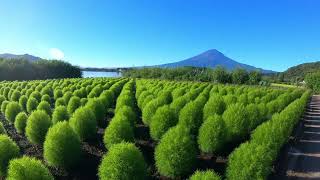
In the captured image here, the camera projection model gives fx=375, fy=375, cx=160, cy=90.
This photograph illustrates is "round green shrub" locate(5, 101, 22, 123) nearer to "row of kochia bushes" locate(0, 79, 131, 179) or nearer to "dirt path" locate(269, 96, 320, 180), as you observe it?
"row of kochia bushes" locate(0, 79, 131, 179)

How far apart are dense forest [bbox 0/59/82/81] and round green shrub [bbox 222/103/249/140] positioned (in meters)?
60.5

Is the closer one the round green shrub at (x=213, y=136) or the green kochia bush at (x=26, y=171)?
the green kochia bush at (x=26, y=171)

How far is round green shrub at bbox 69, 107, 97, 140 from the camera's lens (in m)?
13.1

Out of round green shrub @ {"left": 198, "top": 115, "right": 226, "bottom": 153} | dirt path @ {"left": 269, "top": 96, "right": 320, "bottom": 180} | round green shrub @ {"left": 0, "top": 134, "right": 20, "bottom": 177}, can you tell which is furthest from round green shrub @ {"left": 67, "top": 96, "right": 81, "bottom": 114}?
dirt path @ {"left": 269, "top": 96, "right": 320, "bottom": 180}

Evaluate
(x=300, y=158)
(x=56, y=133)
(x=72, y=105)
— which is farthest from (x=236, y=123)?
(x=72, y=105)

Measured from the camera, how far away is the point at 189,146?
9.63m

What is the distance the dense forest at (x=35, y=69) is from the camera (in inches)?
2660

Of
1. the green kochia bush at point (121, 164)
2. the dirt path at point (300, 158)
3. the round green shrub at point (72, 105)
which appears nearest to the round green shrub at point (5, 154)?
the green kochia bush at point (121, 164)

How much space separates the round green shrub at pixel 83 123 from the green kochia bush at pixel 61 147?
2200 mm

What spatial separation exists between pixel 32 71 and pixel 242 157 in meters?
70.1

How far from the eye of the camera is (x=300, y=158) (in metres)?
13.0

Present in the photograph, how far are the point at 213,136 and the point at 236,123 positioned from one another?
172cm

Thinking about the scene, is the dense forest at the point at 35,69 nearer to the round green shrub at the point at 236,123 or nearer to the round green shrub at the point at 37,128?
the round green shrub at the point at 37,128

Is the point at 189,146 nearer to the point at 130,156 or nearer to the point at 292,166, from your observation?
the point at 130,156
